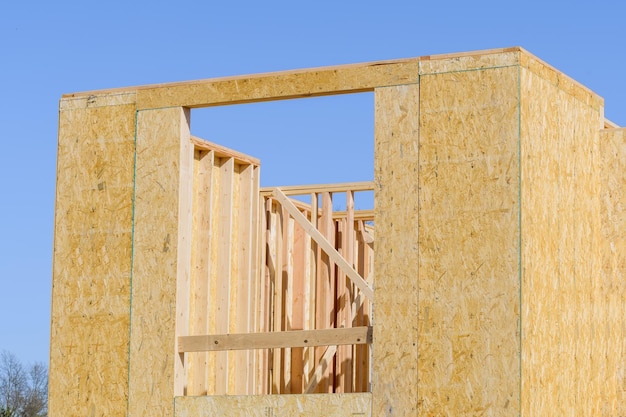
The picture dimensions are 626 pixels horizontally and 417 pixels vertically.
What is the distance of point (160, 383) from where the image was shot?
472 inches

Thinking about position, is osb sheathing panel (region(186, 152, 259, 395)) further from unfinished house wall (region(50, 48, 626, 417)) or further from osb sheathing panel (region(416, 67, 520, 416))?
osb sheathing panel (region(416, 67, 520, 416))

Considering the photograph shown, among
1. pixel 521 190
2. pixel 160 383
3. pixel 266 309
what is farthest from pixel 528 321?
pixel 266 309

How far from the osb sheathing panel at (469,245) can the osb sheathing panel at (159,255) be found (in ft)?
7.46

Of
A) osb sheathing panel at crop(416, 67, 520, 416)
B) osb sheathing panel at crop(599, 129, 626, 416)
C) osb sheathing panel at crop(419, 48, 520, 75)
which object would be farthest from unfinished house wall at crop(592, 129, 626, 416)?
osb sheathing panel at crop(419, 48, 520, 75)

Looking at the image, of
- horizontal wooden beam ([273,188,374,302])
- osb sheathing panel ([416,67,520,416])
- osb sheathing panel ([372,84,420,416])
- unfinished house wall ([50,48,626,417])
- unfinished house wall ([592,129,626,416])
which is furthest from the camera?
horizontal wooden beam ([273,188,374,302])

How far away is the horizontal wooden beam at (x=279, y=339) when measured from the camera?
1133cm

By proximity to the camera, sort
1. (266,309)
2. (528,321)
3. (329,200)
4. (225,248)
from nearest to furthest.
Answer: (528,321) < (225,248) < (266,309) < (329,200)

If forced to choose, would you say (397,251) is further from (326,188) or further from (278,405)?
(326,188)

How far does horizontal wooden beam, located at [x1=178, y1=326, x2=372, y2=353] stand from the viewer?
1133 centimetres

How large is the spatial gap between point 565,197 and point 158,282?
425 cm

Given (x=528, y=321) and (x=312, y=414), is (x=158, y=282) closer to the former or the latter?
(x=312, y=414)

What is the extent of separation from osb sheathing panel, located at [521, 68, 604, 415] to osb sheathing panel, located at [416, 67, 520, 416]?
0.16 metres

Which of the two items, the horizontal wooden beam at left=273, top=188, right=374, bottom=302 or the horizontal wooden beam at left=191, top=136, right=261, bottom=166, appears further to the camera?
the horizontal wooden beam at left=273, top=188, right=374, bottom=302

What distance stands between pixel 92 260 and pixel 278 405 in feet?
8.78
